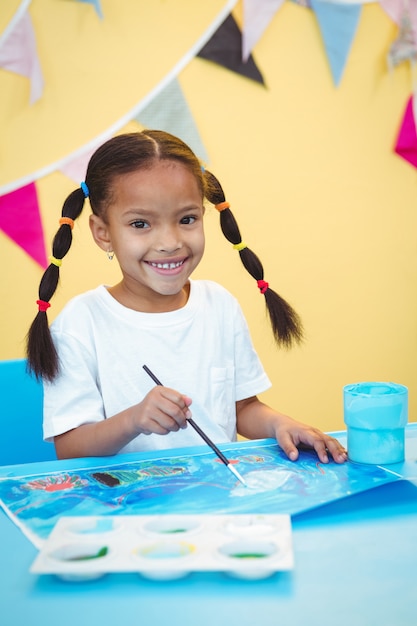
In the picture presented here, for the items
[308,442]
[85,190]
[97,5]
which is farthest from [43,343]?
[97,5]

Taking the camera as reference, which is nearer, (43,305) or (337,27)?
(43,305)

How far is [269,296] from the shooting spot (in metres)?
1.13

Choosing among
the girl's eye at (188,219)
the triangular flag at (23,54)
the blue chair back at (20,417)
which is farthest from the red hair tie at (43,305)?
the triangular flag at (23,54)

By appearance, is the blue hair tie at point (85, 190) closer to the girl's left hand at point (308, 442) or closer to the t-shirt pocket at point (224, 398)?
the t-shirt pocket at point (224, 398)

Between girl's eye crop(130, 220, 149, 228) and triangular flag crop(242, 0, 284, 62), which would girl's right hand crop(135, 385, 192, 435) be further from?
triangular flag crop(242, 0, 284, 62)

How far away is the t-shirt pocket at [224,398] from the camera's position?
1129 millimetres

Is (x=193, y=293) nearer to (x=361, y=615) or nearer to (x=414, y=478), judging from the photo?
(x=414, y=478)

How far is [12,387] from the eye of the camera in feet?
3.64

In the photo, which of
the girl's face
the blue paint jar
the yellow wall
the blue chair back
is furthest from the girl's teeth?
the yellow wall

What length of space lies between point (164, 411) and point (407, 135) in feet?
5.47

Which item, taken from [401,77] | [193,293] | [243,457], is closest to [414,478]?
[243,457]

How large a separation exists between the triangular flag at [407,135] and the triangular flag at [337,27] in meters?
0.25

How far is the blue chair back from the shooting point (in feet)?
3.61

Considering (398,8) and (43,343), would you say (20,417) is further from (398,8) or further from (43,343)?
(398,8)
